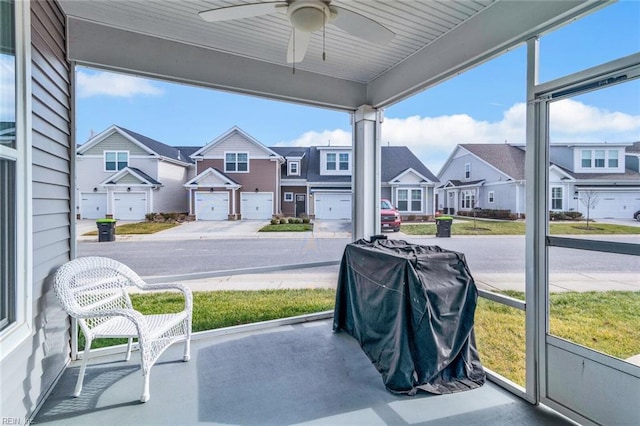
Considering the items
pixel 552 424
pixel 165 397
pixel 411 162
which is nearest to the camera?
pixel 552 424

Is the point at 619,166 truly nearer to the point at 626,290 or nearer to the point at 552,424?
the point at 626,290

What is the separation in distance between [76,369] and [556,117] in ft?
13.1

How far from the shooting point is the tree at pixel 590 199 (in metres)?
1.84

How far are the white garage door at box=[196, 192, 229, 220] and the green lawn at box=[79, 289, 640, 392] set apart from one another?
3.27 ft

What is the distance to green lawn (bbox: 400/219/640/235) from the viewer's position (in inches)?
67.6

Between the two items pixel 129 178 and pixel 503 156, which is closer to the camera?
pixel 503 156

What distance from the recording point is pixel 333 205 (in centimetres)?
417

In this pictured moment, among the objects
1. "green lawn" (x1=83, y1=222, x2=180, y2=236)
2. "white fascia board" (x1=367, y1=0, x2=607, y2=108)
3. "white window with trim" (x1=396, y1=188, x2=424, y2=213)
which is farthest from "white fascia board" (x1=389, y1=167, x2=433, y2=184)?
"green lawn" (x1=83, y1=222, x2=180, y2=236)

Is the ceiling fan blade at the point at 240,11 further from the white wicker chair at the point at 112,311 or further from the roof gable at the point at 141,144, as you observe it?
the white wicker chair at the point at 112,311

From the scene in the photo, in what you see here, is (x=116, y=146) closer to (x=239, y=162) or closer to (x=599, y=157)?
(x=239, y=162)

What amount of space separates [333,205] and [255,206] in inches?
43.1

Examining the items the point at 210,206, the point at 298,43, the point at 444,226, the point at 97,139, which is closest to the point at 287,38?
the point at 298,43

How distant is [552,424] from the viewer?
1751mm

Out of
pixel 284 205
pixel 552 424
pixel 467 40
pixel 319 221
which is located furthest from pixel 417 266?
pixel 284 205
